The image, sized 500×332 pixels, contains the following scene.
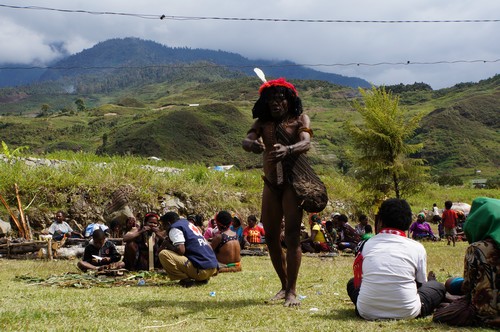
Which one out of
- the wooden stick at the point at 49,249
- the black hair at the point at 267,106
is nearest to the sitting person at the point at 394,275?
the black hair at the point at 267,106

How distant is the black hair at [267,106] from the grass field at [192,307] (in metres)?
2.12

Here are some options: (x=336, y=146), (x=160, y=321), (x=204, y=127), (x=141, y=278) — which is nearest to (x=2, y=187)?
(x=141, y=278)

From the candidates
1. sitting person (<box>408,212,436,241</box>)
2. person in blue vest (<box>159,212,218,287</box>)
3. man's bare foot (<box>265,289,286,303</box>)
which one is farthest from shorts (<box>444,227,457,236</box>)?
man's bare foot (<box>265,289,286,303</box>)

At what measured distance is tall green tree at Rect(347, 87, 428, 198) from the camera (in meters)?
24.4

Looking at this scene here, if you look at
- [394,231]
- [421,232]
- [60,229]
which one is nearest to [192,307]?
[394,231]

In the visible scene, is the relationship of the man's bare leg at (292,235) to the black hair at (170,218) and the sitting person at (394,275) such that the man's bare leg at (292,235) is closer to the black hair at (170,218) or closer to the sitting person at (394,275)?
the sitting person at (394,275)

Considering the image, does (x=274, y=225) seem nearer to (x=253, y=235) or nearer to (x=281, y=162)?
(x=281, y=162)

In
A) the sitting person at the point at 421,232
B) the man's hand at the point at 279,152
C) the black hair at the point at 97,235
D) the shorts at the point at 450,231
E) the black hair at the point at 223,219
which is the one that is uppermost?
the man's hand at the point at 279,152

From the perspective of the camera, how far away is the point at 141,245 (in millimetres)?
9953

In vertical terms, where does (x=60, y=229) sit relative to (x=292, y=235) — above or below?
below

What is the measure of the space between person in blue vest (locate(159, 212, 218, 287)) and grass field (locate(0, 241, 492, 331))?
0.20 meters

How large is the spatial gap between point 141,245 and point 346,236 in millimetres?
7225

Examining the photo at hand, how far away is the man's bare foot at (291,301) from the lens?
5.89 meters

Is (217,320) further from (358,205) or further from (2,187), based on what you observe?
(358,205)
